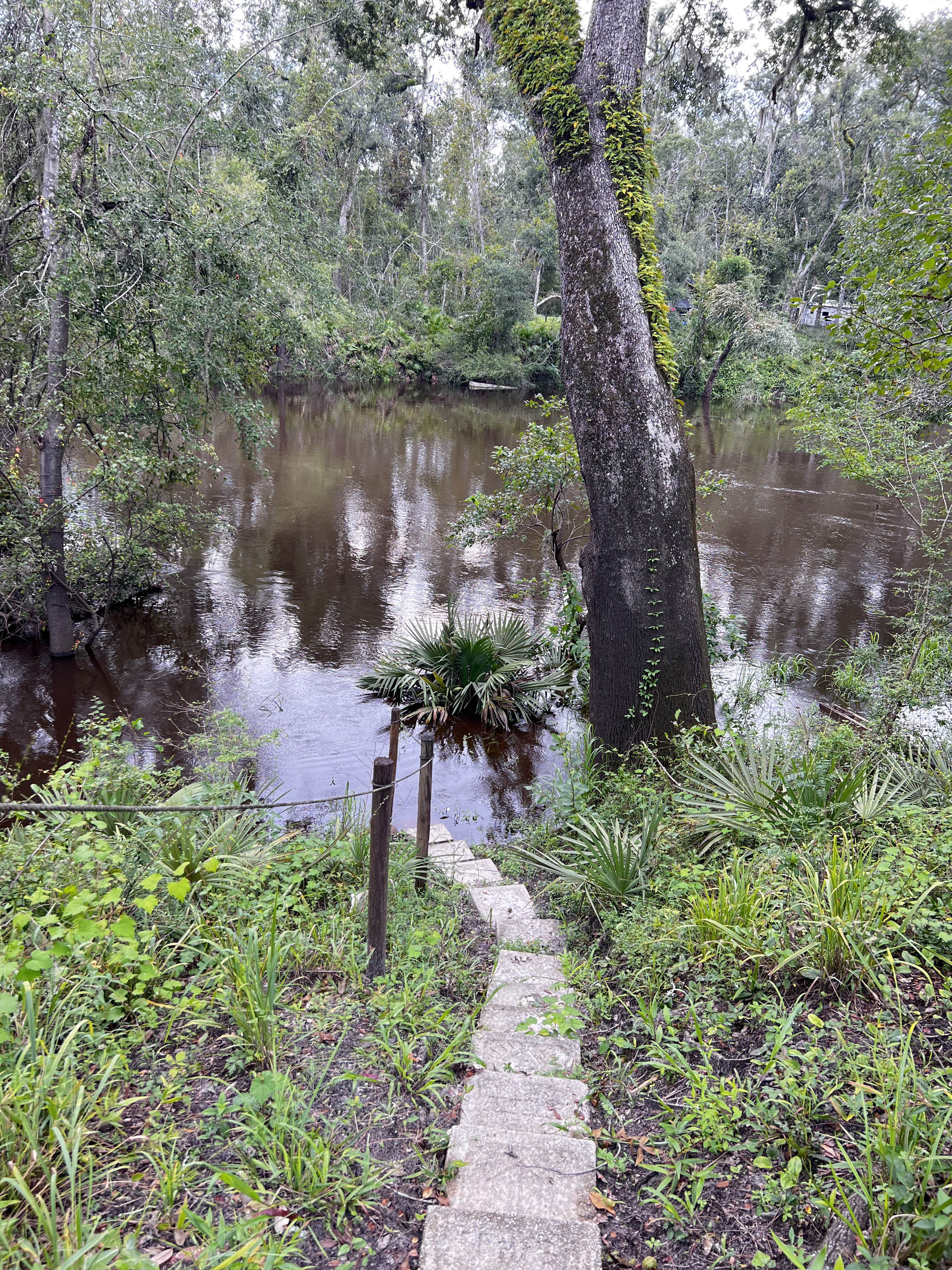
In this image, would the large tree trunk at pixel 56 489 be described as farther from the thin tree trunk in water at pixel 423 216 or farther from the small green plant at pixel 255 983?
the thin tree trunk in water at pixel 423 216

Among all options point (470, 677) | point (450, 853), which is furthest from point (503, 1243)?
point (470, 677)

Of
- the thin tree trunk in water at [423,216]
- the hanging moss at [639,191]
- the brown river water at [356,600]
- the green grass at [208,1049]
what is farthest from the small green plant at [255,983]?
the thin tree trunk in water at [423,216]

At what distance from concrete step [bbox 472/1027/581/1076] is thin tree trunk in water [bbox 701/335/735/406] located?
31.2 meters

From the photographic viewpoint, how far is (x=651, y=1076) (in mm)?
2848

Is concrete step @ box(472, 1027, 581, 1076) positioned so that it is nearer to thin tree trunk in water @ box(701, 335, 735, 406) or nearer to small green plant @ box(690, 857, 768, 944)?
small green plant @ box(690, 857, 768, 944)

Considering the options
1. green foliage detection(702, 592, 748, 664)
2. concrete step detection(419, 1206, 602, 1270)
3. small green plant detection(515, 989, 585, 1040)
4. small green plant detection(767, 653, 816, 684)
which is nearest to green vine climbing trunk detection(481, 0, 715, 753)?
green foliage detection(702, 592, 748, 664)

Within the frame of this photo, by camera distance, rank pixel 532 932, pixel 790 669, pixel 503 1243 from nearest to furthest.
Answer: pixel 503 1243 < pixel 532 932 < pixel 790 669

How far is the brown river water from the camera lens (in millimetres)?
7961

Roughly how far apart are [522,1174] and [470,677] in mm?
6483

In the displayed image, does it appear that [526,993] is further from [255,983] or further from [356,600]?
[356,600]

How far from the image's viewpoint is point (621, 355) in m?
5.50

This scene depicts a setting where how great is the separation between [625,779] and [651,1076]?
2704 millimetres

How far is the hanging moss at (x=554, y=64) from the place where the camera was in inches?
218

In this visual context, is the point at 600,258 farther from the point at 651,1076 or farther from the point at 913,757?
the point at 651,1076
